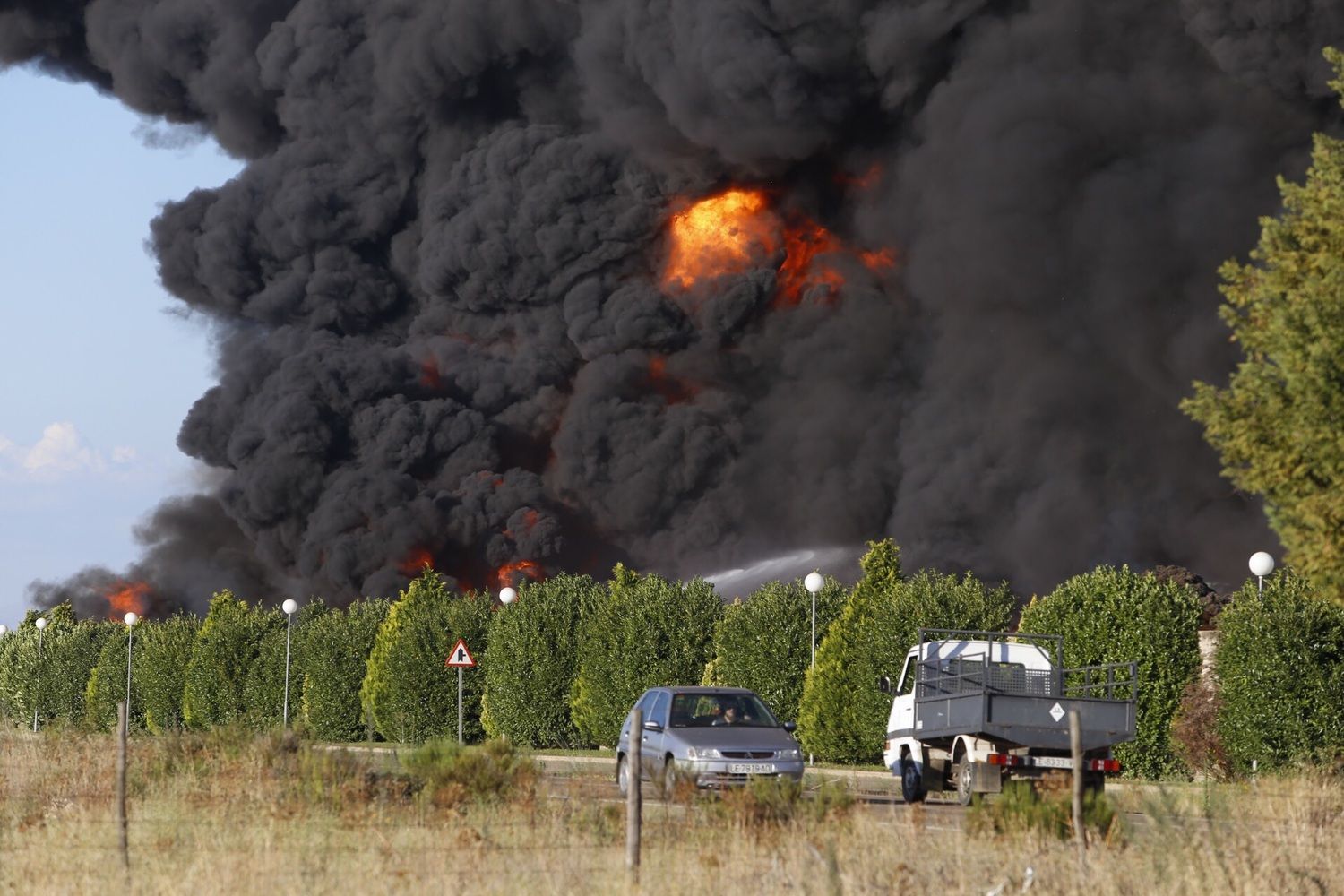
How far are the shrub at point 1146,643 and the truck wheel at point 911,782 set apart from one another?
6.39m

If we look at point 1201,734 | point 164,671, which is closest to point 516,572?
point 164,671

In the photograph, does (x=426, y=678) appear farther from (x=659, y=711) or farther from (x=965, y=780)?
(x=965, y=780)

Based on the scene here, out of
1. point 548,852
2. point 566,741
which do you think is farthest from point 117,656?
point 548,852

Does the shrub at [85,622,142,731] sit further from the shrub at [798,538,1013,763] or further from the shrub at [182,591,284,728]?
the shrub at [798,538,1013,763]

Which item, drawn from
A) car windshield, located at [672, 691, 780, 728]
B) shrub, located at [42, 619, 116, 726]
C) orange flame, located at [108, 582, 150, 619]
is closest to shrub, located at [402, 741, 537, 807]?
car windshield, located at [672, 691, 780, 728]

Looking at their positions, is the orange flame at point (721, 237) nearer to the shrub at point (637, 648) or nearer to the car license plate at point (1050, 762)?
the shrub at point (637, 648)

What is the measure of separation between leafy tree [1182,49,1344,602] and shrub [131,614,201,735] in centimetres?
4371

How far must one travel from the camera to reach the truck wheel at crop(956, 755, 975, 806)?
66.1 feet

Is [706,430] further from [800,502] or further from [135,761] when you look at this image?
[135,761]

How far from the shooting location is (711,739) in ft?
66.3

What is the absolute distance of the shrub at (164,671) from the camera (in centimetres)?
5394

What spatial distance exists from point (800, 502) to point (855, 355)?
27.0 ft

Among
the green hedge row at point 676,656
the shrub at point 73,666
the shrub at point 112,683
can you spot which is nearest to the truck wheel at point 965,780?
the green hedge row at point 676,656

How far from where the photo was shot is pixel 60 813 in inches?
647
